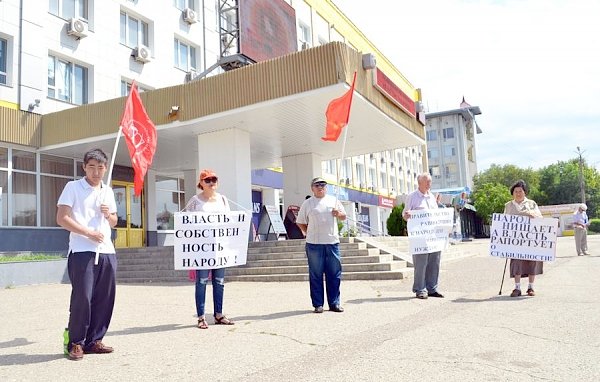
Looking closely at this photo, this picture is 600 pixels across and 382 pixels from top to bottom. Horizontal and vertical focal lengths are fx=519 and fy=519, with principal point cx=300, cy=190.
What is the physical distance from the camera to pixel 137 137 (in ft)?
21.8

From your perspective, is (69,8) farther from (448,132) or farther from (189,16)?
(448,132)

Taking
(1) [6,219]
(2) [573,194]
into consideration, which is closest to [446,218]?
(1) [6,219]

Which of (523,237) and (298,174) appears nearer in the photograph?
(523,237)

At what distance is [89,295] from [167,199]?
750 inches

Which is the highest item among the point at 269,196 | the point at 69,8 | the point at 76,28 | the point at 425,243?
the point at 69,8

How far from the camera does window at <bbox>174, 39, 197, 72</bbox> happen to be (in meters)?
→ 23.5

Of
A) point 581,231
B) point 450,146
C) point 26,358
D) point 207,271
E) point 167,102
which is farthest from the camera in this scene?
point 450,146

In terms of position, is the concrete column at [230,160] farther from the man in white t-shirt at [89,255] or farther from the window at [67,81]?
the man in white t-shirt at [89,255]

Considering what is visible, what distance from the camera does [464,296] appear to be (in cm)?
790

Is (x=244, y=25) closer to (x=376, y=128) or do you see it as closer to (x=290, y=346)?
(x=376, y=128)

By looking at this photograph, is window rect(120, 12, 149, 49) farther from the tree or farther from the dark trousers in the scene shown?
the tree

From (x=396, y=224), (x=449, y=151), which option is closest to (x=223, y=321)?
(x=396, y=224)

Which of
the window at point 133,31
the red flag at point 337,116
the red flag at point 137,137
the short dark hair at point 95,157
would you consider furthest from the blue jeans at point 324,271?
the window at point 133,31

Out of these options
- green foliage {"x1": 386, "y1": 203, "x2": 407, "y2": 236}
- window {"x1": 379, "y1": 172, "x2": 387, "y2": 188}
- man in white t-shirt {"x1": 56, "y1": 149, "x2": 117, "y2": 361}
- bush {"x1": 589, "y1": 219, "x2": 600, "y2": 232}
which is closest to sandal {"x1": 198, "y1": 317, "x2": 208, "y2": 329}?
man in white t-shirt {"x1": 56, "y1": 149, "x2": 117, "y2": 361}
